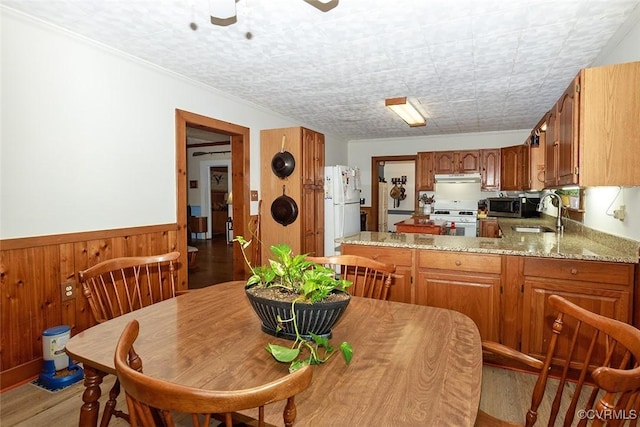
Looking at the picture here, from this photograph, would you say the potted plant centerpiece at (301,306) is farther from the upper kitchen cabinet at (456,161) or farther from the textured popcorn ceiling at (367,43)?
the upper kitchen cabinet at (456,161)

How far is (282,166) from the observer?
4.13 m

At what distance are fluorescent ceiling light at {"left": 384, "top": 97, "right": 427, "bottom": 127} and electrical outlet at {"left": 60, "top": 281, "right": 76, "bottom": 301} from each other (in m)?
3.37

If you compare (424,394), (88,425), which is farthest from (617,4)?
(88,425)

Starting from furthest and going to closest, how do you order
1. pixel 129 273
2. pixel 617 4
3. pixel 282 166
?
1. pixel 282 166
2. pixel 129 273
3. pixel 617 4

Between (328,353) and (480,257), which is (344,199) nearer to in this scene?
(480,257)

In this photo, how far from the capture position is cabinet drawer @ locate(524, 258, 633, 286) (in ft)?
7.08

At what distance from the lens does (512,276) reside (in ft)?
8.00

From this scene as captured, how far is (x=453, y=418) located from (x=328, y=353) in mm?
426

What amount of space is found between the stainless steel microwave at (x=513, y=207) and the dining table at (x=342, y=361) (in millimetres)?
4569

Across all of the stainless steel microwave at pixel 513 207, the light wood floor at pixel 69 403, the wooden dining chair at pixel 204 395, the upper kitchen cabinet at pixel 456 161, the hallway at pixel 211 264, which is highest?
the upper kitchen cabinet at pixel 456 161

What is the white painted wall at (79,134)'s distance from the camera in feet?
6.97

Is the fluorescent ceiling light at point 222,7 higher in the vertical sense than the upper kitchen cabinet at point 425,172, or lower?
higher

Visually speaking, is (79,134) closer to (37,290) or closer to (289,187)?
(37,290)

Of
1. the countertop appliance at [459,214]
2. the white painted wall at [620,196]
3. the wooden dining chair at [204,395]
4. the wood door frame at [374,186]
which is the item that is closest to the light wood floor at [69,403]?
the white painted wall at [620,196]
